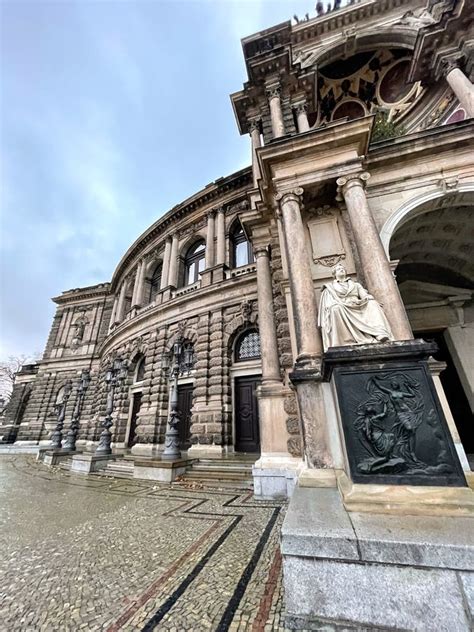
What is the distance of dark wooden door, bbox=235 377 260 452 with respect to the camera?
30.6ft

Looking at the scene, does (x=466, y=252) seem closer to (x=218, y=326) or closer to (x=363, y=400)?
(x=363, y=400)

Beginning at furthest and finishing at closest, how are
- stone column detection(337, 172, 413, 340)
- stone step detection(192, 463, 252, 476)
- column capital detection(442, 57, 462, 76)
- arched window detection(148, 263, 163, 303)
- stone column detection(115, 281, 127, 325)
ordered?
stone column detection(115, 281, 127, 325), arched window detection(148, 263, 163, 303), column capital detection(442, 57, 462, 76), stone step detection(192, 463, 252, 476), stone column detection(337, 172, 413, 340)

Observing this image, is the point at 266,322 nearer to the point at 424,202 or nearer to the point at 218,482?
the point at 218,482

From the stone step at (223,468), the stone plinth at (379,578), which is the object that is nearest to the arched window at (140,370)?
the stone step at (223,468)

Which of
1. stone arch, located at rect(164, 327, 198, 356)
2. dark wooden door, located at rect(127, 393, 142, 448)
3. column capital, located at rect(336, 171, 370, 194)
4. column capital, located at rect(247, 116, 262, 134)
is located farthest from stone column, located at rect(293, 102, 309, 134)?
dark wooden door, located at rect(127, 393, 142, 448)

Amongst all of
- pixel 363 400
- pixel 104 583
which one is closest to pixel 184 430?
pixel 104 583

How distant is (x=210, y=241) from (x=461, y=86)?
10126 mm

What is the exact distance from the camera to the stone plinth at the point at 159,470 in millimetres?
6406

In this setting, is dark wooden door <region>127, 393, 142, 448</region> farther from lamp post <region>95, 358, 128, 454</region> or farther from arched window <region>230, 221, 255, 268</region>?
arched window <region>230, 221, 255, 268</region>

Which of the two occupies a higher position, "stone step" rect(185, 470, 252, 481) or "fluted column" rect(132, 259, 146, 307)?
"fluted column" rect(132, 259, 146, 307)

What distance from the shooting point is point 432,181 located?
556cm

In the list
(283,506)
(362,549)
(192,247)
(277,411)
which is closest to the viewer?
(362,549)

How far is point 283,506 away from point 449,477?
2.90 m

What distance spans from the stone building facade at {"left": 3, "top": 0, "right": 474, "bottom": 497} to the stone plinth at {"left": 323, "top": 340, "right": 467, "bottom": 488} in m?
0.92
